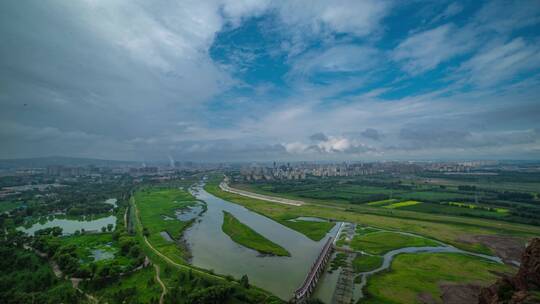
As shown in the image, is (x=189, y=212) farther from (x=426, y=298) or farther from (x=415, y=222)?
(x=426, y=298)

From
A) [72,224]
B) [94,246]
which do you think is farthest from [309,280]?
[72,224]

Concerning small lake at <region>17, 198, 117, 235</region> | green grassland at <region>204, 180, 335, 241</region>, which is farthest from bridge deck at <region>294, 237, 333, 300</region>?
small lake at <region>17, 198, 117, 235</region>

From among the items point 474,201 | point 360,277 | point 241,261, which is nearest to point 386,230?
point 360,277

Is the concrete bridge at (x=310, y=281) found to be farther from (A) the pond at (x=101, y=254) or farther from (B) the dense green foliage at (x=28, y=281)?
(A) the pond at (x=101, y=254)

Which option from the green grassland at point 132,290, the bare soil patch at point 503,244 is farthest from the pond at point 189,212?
the bare soil patch at point 503,244

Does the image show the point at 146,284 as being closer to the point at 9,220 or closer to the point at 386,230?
the point at 386,230

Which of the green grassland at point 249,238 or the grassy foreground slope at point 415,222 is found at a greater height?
the grassy foreground slope at point 415,222
